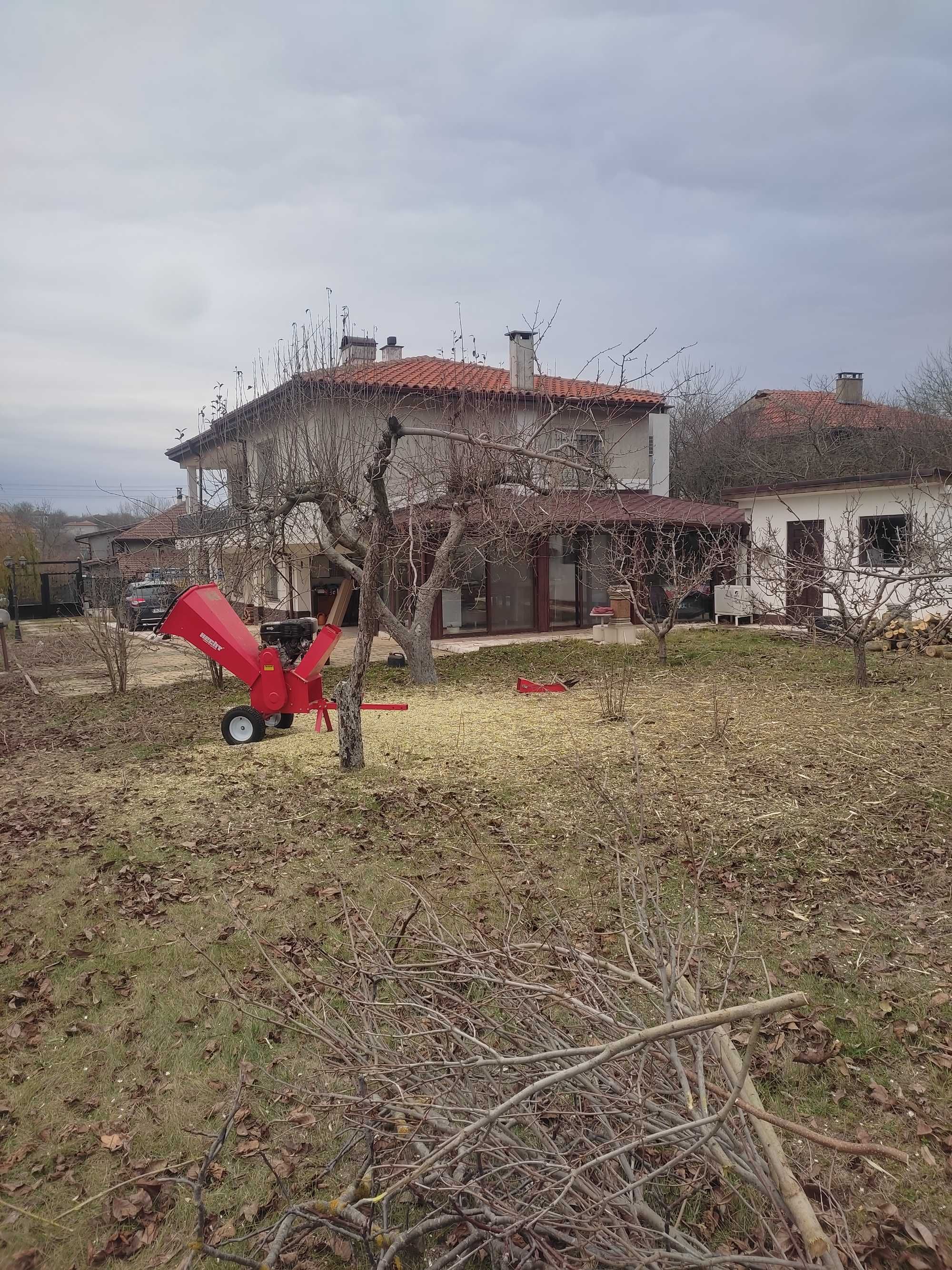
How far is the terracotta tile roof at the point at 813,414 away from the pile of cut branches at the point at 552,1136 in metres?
28.7

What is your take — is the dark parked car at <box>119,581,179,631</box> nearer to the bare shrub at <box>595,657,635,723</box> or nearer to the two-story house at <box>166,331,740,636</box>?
the two-story house at <box>166,331,740,636</box>

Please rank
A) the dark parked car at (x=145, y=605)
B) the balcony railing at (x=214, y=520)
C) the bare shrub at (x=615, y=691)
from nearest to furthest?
the bare shrub at (x=615, y=691)
the balcony railing at (x=214, y=520)
the dark parked car at (x=145, y=605)

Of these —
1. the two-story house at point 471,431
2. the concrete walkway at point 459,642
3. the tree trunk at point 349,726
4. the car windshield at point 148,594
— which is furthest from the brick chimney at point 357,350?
the car windshield at point 148,594

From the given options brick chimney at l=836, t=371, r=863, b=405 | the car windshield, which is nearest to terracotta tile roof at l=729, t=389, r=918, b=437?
brick chimney at l=836, t=371, r=863, b=405

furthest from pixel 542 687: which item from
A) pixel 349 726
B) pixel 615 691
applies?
pixel 349 726

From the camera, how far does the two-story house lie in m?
12.0

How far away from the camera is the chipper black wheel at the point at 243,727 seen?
27.1 ft

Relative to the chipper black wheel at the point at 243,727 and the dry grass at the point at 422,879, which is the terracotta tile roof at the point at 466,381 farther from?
the dry grass at the point at 422,879

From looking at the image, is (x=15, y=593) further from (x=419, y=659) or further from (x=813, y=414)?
(x=813, y=414)

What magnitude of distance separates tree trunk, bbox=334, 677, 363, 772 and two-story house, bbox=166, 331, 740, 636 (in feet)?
13.6

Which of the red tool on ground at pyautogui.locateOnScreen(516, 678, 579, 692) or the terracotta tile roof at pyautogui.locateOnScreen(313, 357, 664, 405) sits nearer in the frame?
the red tool on ground at pyautogui.locateOnScreen(516, 678, 579, 692)

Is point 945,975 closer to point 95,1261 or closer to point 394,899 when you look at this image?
point 394,899

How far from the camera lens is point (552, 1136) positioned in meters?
2.31

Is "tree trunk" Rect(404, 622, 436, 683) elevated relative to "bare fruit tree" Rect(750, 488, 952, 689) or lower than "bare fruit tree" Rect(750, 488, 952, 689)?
lower
